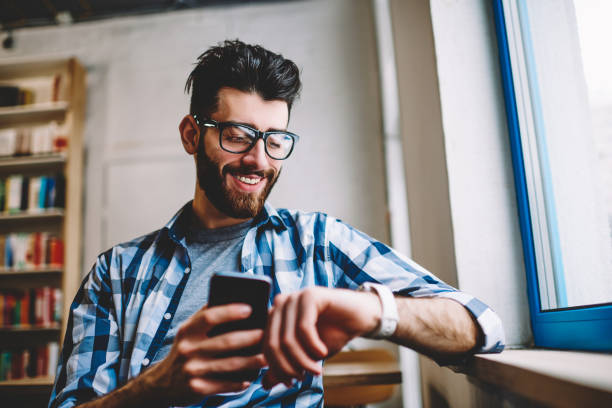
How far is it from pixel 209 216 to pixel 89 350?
47 cm

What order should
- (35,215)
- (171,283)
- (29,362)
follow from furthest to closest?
(35,215)
(29,362)
(171,283)

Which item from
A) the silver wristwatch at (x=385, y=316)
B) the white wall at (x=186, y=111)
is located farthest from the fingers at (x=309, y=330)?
the white wall at (x=186, y=111)

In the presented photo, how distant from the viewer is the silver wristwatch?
0.75m

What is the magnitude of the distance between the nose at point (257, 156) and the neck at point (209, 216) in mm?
177

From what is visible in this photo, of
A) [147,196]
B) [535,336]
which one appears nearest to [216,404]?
[535,336]

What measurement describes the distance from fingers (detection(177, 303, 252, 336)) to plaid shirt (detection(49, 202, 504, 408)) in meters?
0.40

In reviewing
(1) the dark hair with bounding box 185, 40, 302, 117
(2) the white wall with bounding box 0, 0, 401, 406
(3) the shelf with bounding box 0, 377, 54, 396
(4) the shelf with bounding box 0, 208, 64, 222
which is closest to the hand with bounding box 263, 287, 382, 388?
(1) the dark hair with bounding box 185, 40, 302, 117

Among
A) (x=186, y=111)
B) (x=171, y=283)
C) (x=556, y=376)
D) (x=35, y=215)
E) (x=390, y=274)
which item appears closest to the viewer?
(x=556, y=376)

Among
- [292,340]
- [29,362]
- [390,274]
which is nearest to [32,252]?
[29,362]

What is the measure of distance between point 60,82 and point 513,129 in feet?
12.5

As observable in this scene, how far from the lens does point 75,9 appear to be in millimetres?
3895

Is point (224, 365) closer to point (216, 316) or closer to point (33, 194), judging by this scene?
point (216, 316)

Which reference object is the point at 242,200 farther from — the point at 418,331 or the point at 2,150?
the point at 2,150

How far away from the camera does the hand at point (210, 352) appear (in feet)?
2.20
